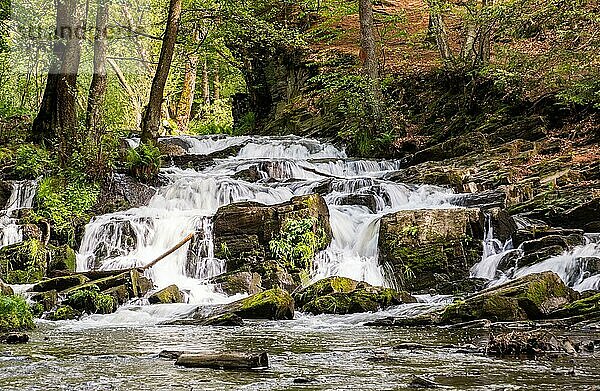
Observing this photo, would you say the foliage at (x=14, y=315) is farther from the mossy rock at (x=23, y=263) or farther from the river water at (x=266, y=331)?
the mossy rock at (x=23, y=263)

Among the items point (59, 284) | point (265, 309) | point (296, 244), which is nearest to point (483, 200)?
point (296, 244)

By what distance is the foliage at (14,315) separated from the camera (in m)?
8.28

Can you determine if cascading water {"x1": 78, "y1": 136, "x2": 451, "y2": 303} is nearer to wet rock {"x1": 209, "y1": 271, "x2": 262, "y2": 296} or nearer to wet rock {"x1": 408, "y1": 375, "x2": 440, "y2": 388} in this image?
wet rock {"x1": 209, "y1": 271, "x2": 262, "y2": 296}

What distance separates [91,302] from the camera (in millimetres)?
10672

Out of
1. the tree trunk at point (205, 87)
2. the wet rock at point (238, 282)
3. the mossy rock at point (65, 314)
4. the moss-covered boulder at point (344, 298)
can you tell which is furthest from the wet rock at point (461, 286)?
the tree trunk at point (205, 87)

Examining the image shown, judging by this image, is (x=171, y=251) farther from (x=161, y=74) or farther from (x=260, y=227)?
(x=161, y=74)

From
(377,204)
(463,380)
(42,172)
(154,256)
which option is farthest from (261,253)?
(463,380)

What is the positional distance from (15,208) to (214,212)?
4.63m

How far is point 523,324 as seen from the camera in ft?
26.7

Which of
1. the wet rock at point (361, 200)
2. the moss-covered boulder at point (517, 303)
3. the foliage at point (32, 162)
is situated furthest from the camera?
the foliage at point (32, 162)

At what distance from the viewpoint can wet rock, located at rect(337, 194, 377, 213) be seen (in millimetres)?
15984

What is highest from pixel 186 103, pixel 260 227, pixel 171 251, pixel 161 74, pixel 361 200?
pixel 186 103

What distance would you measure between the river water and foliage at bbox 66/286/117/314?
28 cm

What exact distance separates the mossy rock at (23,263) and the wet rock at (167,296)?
2976mm
